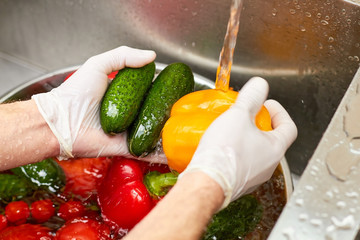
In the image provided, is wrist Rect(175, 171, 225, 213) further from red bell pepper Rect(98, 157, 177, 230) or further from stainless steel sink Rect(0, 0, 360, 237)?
stainless steel sink Rect(0, 0, 360, 237)

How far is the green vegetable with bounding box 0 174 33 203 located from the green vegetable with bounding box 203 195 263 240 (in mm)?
418

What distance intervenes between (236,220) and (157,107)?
269 millimetres

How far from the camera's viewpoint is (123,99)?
81 cm

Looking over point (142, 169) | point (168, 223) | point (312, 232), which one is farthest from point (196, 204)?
point (142, 169)

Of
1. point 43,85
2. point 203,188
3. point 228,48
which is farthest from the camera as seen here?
point 43,85

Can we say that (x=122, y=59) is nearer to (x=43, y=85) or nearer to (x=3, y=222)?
(x=43, y=85)

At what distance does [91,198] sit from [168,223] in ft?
1.42

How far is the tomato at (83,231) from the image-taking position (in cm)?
81

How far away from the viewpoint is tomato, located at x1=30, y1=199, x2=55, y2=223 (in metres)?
0.90

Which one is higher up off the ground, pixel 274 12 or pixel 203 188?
pixel 274 12

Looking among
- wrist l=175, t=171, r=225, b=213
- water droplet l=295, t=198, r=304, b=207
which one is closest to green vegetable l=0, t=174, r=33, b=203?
wrist l=175, t=171, r=225, b=213

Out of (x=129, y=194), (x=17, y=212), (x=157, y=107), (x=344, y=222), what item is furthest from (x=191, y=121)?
(x=17, y=212)

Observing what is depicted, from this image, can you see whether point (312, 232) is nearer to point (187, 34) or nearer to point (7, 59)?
point (187, 34)

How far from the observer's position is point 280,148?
28.6 inches
